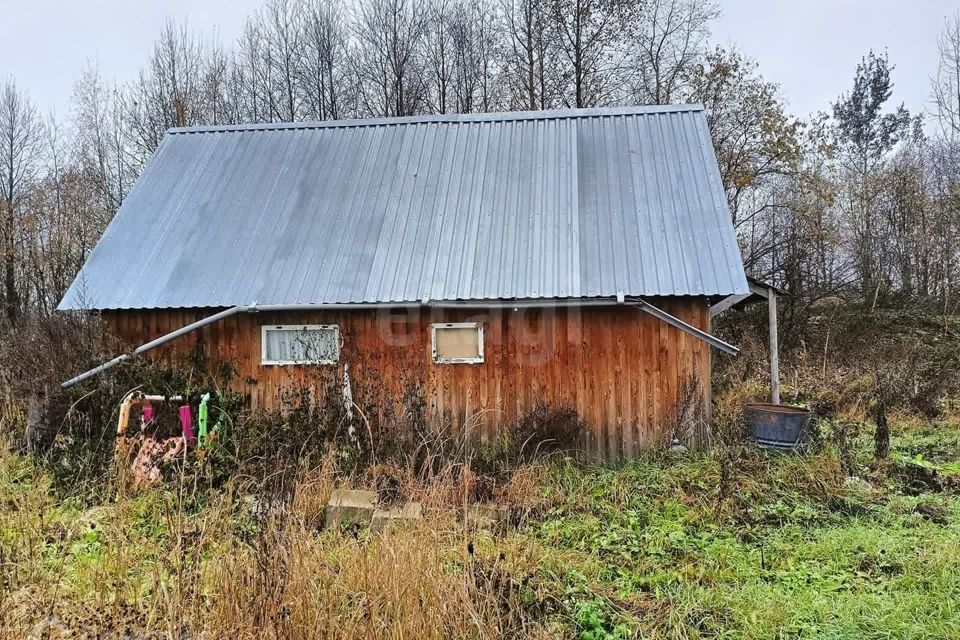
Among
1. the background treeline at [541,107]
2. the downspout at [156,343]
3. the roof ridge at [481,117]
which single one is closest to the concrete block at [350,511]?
the downspout at [156,343]

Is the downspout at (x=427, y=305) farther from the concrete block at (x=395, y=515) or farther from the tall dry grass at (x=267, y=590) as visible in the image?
the tall dry grass at (x=267, y=590)

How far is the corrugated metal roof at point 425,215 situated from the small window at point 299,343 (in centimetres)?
48

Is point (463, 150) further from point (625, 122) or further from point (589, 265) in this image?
point (589, 265)

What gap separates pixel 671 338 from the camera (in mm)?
7434

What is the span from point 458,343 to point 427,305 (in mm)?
735

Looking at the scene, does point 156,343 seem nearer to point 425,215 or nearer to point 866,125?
point 425,215

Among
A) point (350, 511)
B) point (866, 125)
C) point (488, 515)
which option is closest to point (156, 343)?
point (350, 511)

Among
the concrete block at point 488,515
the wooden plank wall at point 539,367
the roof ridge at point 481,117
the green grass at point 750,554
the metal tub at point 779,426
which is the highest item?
the roof ridge at point 481,117

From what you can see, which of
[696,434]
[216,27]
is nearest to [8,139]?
[216,27]

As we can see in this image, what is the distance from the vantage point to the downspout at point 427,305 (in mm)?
6941

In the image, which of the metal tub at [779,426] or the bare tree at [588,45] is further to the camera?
the bare tree at [588,45]

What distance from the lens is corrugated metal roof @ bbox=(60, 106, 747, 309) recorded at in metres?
7.57

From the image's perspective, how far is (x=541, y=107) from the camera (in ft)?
59.9

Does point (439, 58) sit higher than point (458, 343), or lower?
higher
